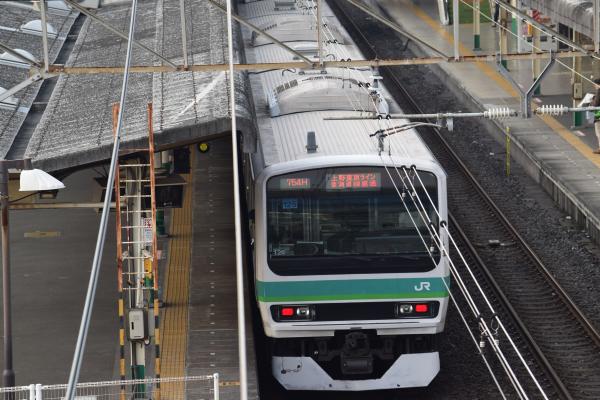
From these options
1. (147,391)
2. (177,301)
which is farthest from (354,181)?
(177,301)

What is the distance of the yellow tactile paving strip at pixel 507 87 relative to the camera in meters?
22.3

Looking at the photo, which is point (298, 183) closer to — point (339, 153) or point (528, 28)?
point (339, 153)

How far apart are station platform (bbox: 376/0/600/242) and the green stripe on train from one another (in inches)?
253

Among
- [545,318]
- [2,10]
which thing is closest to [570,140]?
[545,318]

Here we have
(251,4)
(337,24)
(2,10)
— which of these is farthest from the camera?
(2,10)

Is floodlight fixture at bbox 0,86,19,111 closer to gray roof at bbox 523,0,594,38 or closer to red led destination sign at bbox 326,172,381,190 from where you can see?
red led destination sign at bbox 326,172,381,190

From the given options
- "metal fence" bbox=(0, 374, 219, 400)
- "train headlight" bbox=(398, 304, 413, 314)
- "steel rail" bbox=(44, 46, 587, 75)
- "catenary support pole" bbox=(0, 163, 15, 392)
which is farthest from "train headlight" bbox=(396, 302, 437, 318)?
"catenary support pole" bbox=(0, 163, 15, 392)

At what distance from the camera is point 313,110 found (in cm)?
1426

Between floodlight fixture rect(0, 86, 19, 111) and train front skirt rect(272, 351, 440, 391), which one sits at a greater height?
floodlight fixture rect(0, 86, 19, 111)

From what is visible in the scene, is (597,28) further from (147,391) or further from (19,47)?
(19,47)

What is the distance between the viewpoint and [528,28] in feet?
92.8

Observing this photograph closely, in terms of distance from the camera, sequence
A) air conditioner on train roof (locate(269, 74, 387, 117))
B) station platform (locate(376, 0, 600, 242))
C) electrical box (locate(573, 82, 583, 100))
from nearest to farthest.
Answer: air conditioner on train roof (locate(269, 74, 387, 117)), station platform (locate(376, 0, 600, 242)), electrical box (locate(573, 82, 583, 100))

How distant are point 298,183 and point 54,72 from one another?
2.63m

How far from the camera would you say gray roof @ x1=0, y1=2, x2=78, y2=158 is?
15688mm
